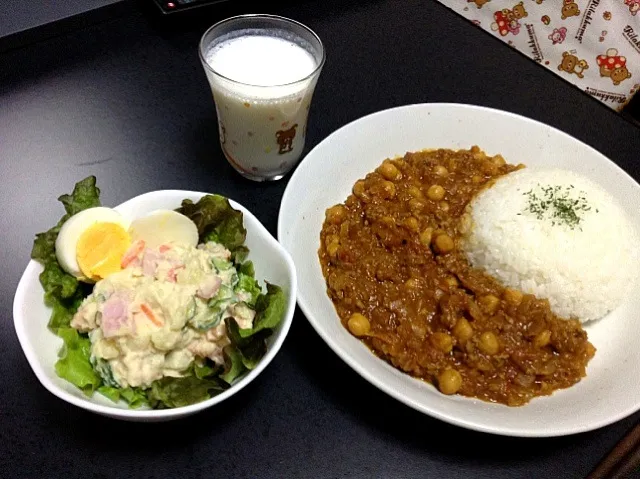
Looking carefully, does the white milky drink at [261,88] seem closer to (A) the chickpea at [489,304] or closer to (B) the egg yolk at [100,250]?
(B) the egg yolk at [100,250]

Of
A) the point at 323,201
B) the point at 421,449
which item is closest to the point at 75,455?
the point at 421,449

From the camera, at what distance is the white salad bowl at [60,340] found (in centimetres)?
131

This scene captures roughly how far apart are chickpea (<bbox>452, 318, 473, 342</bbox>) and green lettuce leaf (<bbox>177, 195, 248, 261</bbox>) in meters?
0.75

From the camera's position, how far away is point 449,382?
66.2 inches

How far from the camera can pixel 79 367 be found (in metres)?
1.40

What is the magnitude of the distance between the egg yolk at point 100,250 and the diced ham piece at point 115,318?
A: 0.13m

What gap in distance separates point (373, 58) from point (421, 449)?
6.73 ft

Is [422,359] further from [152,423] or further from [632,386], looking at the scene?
[152,423]

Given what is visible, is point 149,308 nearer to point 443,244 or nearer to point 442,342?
point 442,342

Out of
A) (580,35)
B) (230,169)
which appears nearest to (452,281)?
(230,169)

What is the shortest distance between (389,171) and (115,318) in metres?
1.27

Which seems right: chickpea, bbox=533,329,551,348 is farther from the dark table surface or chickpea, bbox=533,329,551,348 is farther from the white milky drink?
the white milky drink

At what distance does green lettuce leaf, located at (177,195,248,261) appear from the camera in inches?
64.5

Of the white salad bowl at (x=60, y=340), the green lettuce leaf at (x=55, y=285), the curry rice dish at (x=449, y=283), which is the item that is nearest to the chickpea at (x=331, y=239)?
the curry rice dish at (x=449, y=283)
